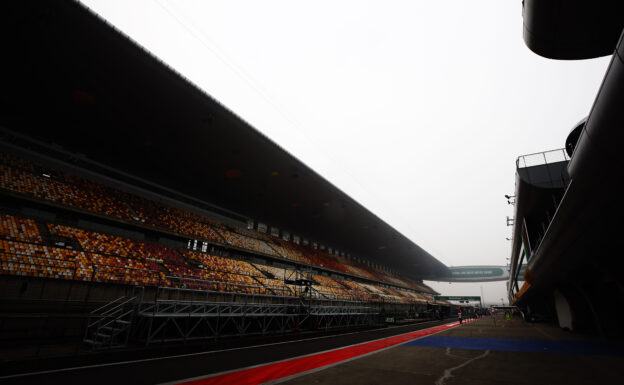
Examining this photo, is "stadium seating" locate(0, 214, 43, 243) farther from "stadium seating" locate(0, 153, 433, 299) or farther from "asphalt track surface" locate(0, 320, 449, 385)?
"asphalt track surface" locate(0, 320, 449, 385)

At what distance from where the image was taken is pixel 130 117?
16.3 metres

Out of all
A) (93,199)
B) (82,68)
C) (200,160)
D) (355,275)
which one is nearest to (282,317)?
(200,160)

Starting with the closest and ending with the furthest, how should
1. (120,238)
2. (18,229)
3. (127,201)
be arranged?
1. (18,229)
2. (120,238)
3. (127,201)

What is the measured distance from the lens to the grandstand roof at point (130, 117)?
11.7 meters

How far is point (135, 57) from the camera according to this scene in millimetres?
12578

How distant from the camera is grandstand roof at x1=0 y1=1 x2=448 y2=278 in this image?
38.5 feet

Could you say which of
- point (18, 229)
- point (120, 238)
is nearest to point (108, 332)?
point (18, 229)

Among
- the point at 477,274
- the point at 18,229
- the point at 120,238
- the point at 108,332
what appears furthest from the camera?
the point at 477,274

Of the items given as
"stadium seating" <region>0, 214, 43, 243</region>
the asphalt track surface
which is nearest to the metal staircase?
the asphalt track surface

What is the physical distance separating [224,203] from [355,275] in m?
25.0

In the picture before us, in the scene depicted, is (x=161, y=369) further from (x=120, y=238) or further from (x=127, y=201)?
(x=127, y=201)

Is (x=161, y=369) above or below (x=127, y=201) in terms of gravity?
below

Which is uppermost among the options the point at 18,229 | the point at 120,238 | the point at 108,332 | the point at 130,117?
the point at 130,117

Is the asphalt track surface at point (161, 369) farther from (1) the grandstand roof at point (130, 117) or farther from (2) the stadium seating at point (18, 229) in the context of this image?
(1) the grandstand roof at point (130, 117)
